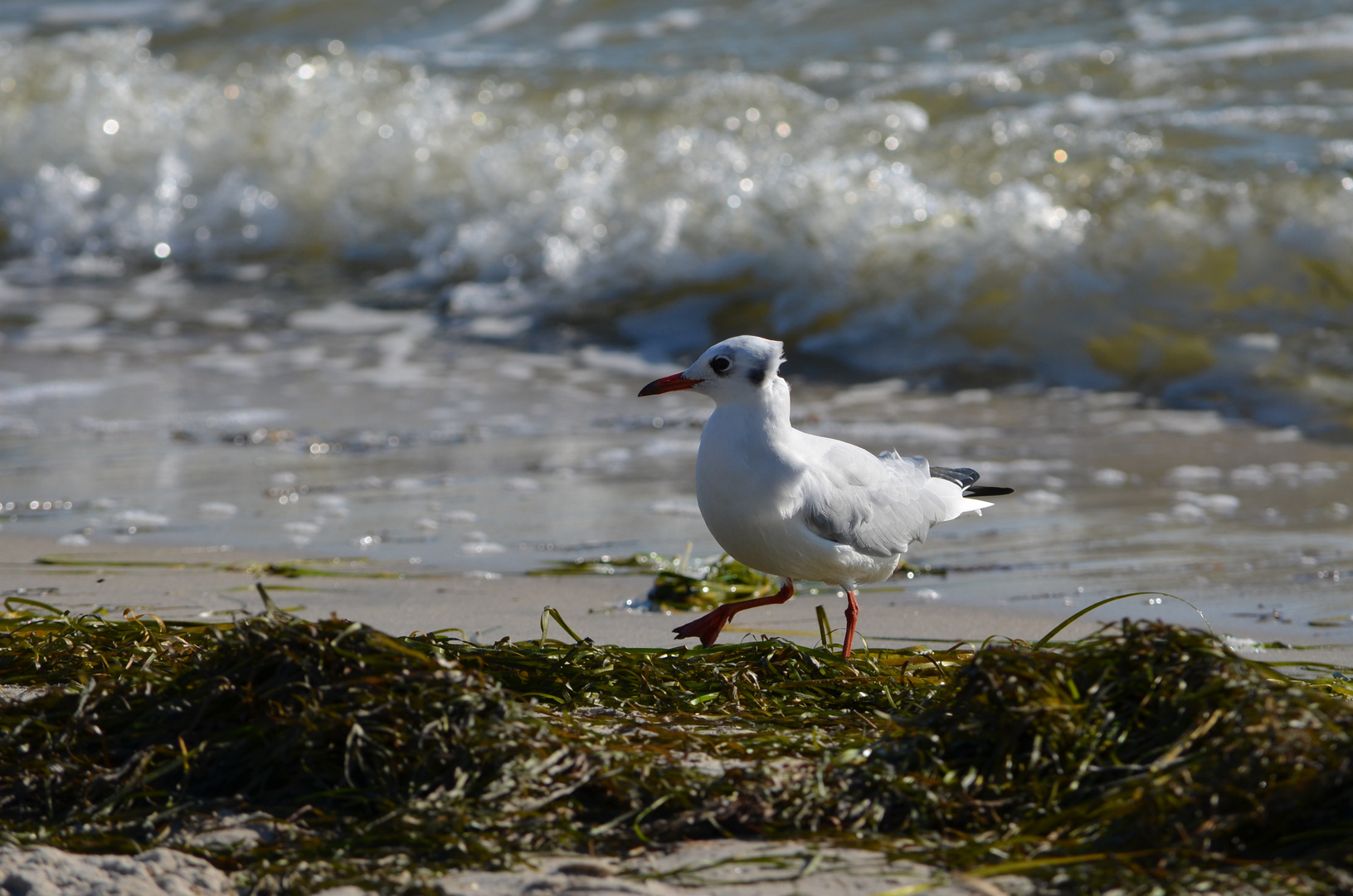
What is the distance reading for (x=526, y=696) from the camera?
2.74 m

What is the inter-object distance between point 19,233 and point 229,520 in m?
7.64

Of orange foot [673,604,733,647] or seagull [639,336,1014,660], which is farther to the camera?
orange foot [673,604,733,647]

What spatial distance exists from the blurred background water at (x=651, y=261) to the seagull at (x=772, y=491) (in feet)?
2.98

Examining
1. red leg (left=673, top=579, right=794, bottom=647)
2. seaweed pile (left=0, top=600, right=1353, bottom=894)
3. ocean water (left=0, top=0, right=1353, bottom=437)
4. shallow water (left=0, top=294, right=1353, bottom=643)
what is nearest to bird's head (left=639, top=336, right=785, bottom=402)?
red leg (left=673, top=579, right=794, bottom=647)

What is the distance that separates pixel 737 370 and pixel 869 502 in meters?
0.51

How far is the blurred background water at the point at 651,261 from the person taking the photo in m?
5.24

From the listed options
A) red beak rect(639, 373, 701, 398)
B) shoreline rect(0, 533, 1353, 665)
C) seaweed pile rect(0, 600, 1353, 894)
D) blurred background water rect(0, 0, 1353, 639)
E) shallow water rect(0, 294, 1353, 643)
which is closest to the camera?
seaweed pile rect(0, 600, 1353, 894)

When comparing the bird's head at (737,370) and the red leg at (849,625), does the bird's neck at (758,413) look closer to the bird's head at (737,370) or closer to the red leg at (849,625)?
the bird's head at (737,370)

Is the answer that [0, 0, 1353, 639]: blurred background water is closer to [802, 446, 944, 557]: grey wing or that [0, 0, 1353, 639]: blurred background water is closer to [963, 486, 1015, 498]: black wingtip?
[963, 486, 1015, 498]: black wingtip

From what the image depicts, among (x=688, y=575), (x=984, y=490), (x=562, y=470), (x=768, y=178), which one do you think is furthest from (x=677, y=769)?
(x=768, y=178)

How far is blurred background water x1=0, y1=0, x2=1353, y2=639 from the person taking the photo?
524 cm

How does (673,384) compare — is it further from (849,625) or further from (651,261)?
(651,261)

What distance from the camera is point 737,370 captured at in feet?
10.4

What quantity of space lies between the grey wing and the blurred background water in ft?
2.09
